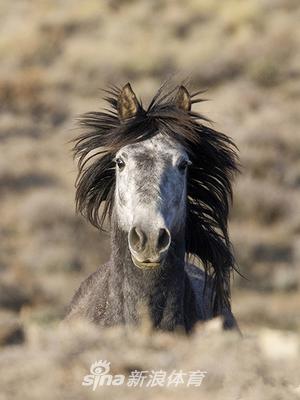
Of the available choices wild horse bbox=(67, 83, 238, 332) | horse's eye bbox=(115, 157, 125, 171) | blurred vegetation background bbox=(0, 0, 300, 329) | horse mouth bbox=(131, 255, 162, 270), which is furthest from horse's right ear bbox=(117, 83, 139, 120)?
blurred vegetation background bbox=(0, 0, 300, 329)

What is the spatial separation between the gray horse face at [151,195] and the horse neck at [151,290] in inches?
6.2

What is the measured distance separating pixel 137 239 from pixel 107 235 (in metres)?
7.43

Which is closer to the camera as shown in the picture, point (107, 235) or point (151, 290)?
point (151, 290)

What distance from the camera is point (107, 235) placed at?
12.3 metres

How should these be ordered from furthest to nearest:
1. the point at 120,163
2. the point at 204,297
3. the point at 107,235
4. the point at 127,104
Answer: the point at 107,235
the point at 204,297
the point at 127,104
the point at 120,163

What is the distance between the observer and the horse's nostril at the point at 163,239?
482 centimetres

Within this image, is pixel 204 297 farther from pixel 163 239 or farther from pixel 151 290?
pixel 163 239

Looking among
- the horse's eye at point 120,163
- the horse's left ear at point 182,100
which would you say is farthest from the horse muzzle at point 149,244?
the horse's left ear at point 182,100

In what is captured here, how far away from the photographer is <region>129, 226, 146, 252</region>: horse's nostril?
4797 millimetres

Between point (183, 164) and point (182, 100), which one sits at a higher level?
point (182, 100)

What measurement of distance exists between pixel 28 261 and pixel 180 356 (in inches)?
464

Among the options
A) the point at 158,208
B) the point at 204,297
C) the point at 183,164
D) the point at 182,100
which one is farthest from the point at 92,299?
the point at 182,100

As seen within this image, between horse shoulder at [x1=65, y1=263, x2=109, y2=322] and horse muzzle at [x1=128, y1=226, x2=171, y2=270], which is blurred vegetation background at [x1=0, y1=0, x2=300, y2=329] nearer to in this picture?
horse shoulder at [x1=65, y1=263, x2=109, y2=322]

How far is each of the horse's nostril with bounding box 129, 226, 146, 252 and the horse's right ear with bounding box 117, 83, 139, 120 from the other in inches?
42.3
